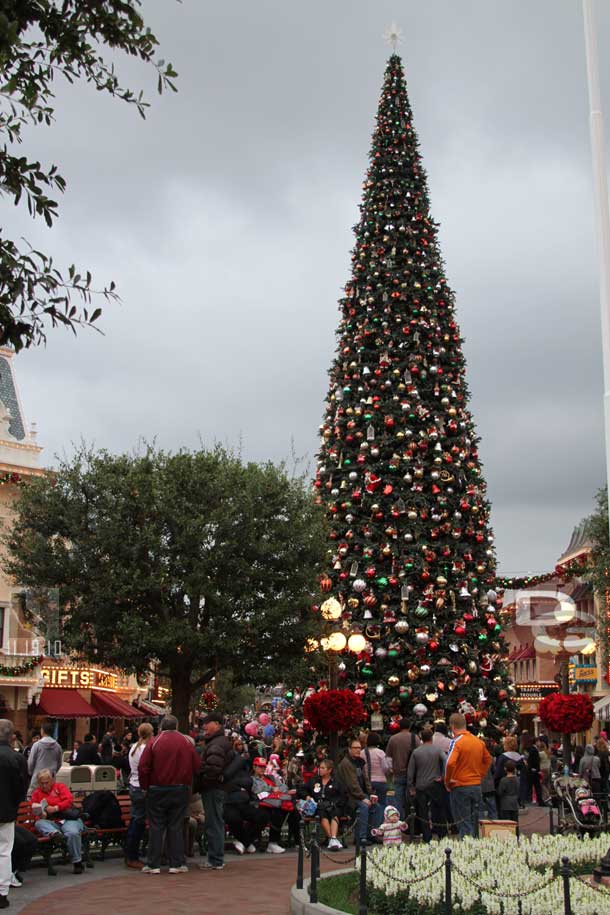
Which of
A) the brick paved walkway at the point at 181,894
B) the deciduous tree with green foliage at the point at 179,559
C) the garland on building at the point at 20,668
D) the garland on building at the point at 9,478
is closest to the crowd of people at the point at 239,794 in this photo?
the brick paved walkway at the point at 181,894

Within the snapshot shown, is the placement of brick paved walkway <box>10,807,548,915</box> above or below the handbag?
below

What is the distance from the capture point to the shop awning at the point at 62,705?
42312 mm

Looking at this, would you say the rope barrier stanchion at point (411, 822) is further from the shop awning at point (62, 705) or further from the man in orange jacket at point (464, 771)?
the shop awning at point (62, 705)

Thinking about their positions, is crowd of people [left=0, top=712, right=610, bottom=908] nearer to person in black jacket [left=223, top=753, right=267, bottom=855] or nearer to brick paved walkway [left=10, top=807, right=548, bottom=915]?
person in black jacket [left=223, top=753, right=267, bottom=855]

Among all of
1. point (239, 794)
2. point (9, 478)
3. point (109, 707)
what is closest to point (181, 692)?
point (239, 794)

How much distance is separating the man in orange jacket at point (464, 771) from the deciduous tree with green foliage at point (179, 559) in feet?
A: 32.7

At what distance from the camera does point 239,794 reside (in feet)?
52.3

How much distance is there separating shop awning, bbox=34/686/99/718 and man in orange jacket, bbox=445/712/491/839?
99.2 ft

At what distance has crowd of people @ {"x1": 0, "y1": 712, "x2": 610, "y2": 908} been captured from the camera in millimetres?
13453

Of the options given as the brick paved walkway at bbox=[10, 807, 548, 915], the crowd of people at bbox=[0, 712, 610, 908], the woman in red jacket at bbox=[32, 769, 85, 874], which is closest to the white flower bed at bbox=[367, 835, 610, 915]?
the brick paved walkway at bbox=[10, 807, 548, 915]

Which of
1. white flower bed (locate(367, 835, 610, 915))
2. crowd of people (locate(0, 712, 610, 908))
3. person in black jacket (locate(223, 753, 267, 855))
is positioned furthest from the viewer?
person in black jacket (locate(223, 753, 267, 855))

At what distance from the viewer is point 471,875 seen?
10508 mm

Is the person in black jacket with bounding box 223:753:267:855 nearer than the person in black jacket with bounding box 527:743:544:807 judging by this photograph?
Yes

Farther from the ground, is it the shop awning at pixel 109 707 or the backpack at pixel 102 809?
the shop awning at pixel 109 707
